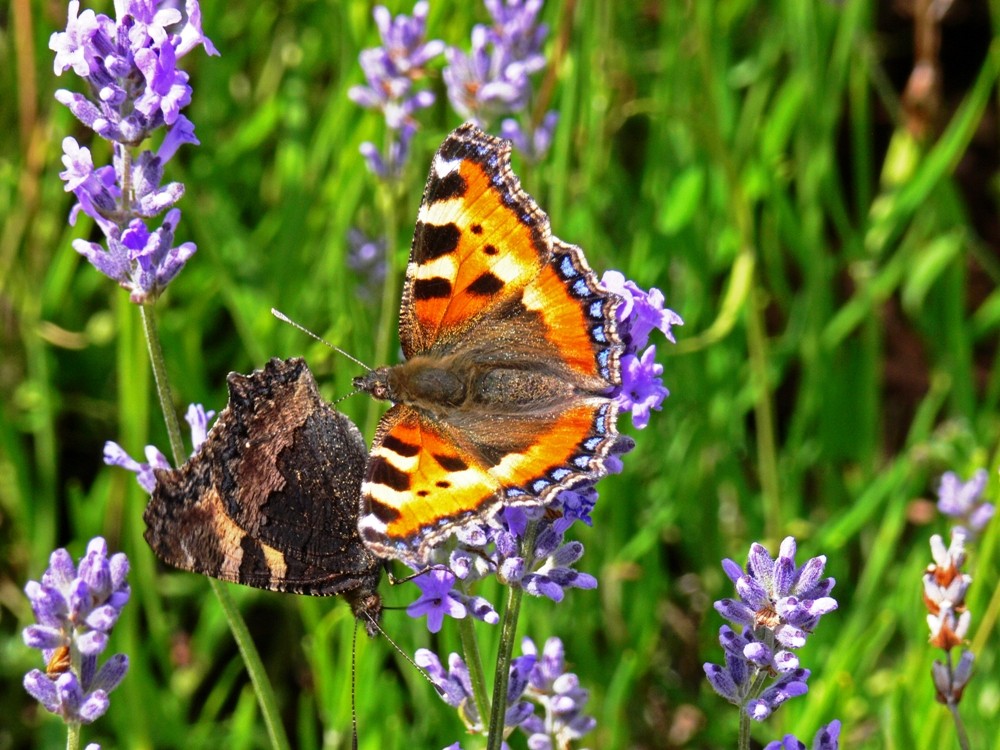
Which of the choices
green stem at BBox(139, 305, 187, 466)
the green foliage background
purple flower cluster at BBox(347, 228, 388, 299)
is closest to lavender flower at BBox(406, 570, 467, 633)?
green stem at BBox(139, 305, 187, 466)

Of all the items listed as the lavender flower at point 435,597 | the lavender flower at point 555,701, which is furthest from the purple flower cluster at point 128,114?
the lavender flower at point 555,701

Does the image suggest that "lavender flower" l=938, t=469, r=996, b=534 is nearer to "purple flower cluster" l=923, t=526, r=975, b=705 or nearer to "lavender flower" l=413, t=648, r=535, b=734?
"purple flower cluster" l=923, t=526, r=975, b=705

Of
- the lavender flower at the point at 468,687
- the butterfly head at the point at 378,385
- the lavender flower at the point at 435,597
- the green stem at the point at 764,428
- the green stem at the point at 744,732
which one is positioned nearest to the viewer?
the green stem at the point at 744,732

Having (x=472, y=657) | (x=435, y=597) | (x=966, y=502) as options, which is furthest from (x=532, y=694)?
(x=966, y=502)

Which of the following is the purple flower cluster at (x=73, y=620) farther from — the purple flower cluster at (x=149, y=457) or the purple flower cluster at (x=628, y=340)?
the purple flower cluster at (x=628, y=340)

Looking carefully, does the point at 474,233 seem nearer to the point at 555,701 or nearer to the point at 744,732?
the point at 555,701

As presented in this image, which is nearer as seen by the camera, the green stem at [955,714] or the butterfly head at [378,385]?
the green stem at [955,714]
